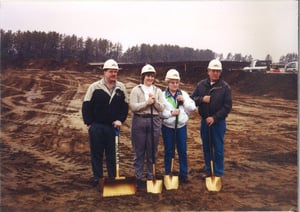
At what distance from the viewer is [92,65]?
5.13m

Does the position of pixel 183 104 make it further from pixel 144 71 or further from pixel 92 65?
pixel 92 65

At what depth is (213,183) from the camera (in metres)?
5.05

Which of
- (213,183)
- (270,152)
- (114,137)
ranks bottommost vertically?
(213,183)

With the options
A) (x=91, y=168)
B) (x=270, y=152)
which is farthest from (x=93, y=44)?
(x=270, y=152)

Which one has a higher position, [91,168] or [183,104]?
[183,104]

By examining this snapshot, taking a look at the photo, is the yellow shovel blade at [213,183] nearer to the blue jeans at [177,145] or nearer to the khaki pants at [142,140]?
the blue jeans at [177,145]

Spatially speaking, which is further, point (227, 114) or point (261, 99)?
point (261, 99)

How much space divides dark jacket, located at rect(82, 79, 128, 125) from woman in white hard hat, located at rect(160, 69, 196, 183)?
0.65m

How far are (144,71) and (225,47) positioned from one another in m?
1.31

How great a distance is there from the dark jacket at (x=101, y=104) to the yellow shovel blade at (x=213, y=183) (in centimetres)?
160

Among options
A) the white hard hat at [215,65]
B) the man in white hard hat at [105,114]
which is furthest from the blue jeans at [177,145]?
the white hard hat at [215,65]

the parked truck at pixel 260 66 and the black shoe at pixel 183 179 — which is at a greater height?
the parked truck at pixel 260 66

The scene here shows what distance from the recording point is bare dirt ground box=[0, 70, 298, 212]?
15.9 feet

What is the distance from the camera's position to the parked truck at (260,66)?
522 cm
